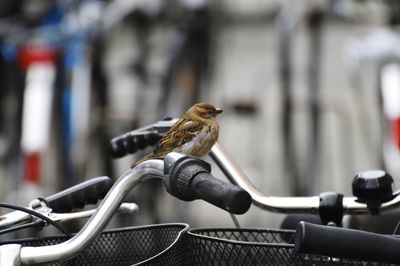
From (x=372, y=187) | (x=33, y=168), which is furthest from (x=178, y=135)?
(x=33, y=168)

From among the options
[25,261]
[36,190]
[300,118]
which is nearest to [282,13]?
[300,118]

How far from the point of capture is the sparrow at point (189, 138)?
7.79 feet

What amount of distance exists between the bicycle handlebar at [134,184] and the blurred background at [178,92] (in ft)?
16.9

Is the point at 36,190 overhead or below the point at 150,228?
below

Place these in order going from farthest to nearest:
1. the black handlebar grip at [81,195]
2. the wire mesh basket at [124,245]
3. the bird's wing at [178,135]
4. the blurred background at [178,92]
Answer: the blurred background at [178,92]
the bird's wing at [178,135]
the black handlebar grip at [81,195]
the wire mesh basket at [124,245]

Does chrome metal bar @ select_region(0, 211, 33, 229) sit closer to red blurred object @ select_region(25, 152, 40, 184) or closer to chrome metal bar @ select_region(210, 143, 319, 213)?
chrome metal bar @ select_region(210, 143, 319, 213)

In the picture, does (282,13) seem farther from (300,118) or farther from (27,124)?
(27,124)

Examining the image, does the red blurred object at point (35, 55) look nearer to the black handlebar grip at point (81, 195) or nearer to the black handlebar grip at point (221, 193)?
the black handlebar grip at point (81, 195)

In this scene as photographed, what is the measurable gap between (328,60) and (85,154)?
275 centimetres

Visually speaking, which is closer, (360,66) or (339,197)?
(339,197)

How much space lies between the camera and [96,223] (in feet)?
5.94

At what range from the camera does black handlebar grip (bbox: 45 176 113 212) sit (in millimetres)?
2275

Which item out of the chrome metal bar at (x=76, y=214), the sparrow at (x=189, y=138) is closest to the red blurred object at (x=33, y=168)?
the sparrow at (x=189, y=138)

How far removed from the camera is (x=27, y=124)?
26.6 ft
